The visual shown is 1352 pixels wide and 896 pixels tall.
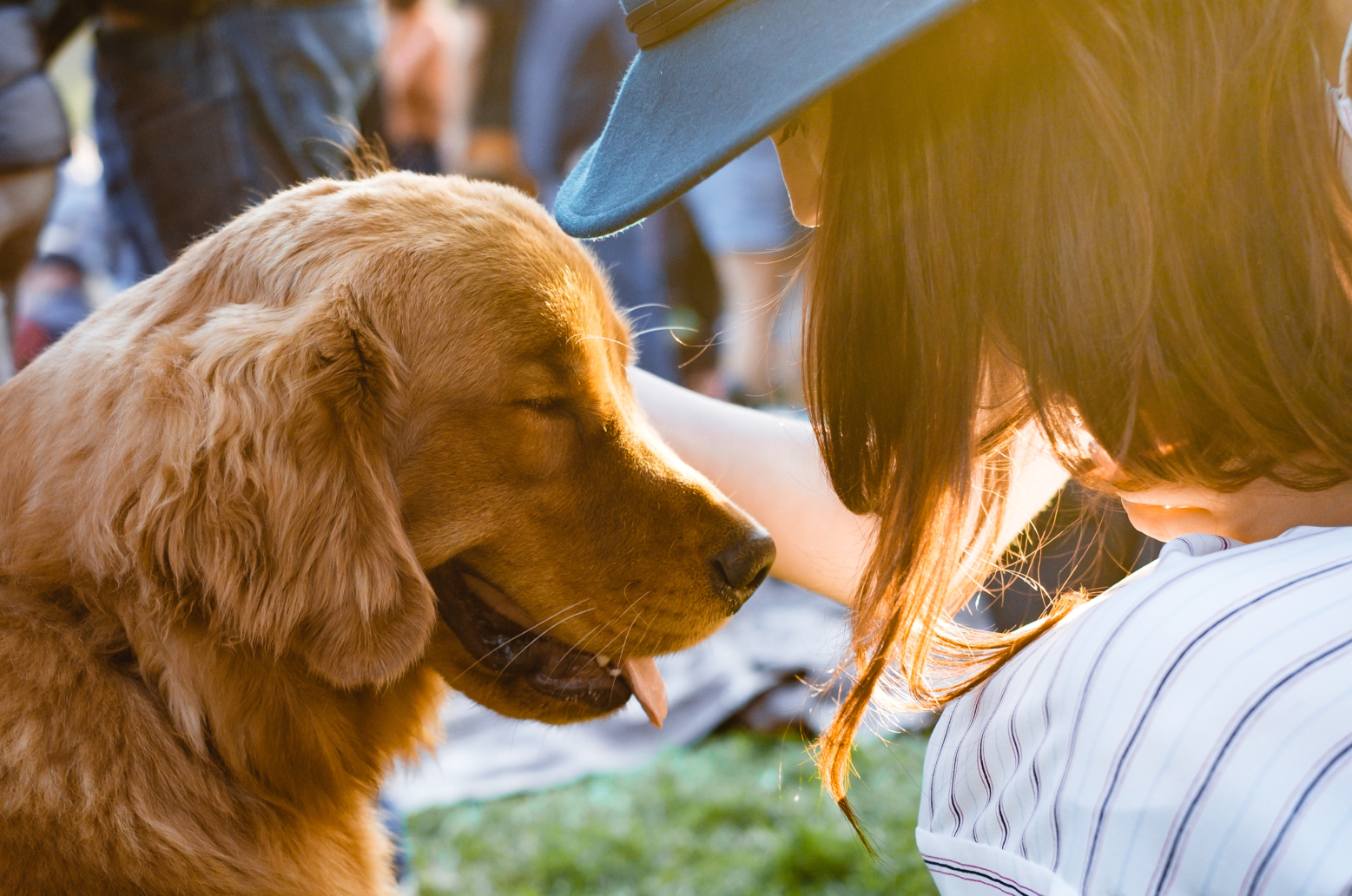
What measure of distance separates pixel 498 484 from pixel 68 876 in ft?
2.81

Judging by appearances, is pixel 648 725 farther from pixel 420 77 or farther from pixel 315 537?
pixel 420 77

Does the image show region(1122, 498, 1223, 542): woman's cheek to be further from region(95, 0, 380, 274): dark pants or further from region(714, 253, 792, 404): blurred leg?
region(714, 253, 792, 404): blurred leg

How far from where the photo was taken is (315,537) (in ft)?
5.11

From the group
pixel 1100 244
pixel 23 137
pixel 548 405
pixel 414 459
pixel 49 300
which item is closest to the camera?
pixel 1100 244

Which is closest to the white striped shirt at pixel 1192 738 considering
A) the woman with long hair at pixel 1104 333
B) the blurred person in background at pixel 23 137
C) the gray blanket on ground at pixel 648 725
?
the woman with long hair at pixel 1104 333

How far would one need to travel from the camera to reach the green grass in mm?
3004

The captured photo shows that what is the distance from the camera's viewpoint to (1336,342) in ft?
3.64

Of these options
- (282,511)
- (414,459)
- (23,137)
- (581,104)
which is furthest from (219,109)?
(581,104)

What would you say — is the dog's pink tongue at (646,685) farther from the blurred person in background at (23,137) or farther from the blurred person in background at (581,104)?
the blurred person in background at (581,104)

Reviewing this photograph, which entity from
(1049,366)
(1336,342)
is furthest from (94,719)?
(1336,342)

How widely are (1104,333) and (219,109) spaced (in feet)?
9.86

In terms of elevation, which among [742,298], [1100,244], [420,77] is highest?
[1100,244]

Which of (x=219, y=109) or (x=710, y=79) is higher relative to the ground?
(x=710, y=79)

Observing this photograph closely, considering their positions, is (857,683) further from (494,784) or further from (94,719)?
(494,784)
